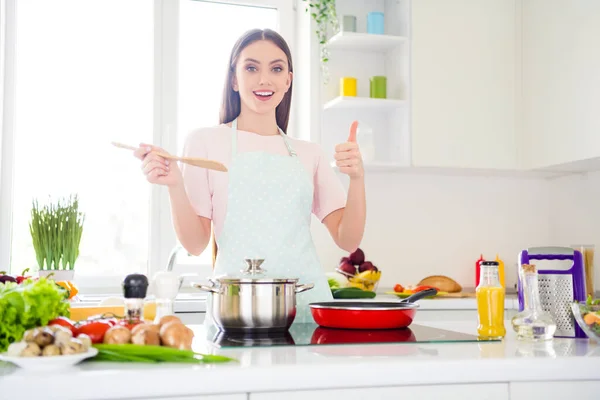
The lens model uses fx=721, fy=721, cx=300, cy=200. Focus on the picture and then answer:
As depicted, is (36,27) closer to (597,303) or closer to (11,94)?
(11,94)

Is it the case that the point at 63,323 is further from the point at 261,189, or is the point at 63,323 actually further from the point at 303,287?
the point at 261,189

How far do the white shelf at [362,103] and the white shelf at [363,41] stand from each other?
0.29 metres

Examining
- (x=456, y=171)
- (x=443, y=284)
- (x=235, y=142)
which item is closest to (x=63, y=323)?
(x=235, y=142)

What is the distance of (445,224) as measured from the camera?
12.4 ft

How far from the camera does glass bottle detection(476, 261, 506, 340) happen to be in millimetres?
1451

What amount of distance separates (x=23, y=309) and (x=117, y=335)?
5.7 inches

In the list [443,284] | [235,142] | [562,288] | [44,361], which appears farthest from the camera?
[443,284]

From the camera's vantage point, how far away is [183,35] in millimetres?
3643

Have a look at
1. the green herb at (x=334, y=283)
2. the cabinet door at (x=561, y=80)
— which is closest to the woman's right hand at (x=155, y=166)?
the green herb at (x=334, y=283)

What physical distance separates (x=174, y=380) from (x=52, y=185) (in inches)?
103

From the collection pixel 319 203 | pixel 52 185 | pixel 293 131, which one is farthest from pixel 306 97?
pixel 319 203

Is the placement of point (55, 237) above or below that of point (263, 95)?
below

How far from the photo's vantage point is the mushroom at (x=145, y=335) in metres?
1.11

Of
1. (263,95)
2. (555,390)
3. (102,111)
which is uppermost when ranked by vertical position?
(102,111)
